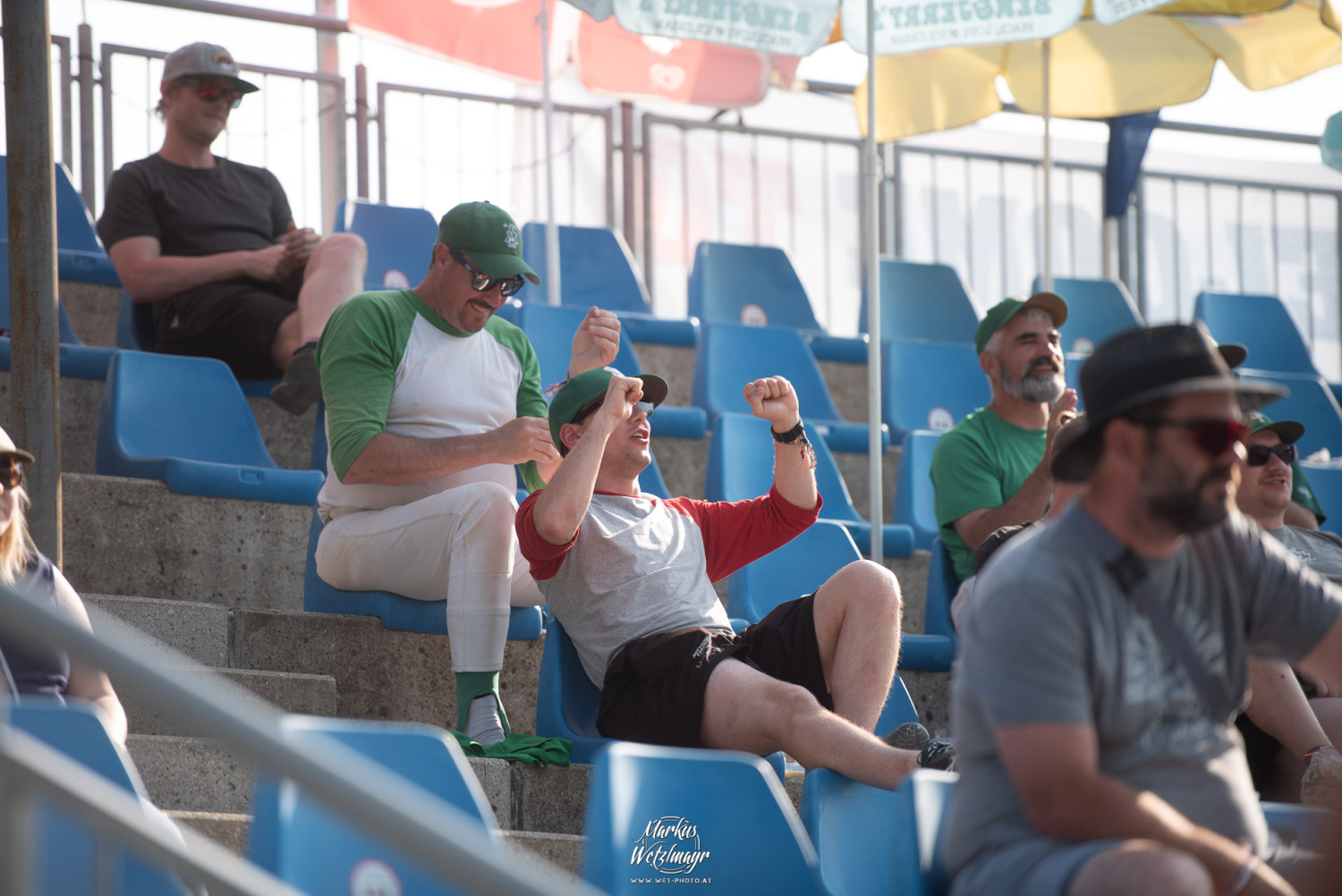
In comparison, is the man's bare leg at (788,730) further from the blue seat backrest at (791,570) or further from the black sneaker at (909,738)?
the blue seat backrest at (791,570)

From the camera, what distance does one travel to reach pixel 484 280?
154 inches

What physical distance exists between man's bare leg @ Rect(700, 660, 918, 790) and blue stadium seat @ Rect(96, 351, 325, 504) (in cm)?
153

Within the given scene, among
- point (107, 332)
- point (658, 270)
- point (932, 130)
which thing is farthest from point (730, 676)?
point (658, 270)

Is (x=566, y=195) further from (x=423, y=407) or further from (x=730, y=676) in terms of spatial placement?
(x=730, y=676)

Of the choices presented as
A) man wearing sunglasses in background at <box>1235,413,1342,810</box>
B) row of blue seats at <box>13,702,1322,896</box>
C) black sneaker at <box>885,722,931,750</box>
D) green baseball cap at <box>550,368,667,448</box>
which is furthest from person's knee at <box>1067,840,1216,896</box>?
green baseball cap at <box>550,368,667,448</box>

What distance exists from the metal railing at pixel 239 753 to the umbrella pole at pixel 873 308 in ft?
9.88

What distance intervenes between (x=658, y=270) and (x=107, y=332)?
316 centimetres

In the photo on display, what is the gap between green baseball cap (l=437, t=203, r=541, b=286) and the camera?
12.8ft

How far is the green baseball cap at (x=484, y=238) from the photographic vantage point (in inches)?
153

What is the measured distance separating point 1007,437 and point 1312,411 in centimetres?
271

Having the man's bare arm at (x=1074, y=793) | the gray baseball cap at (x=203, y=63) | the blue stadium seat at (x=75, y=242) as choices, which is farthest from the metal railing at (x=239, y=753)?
the blue stadium seat at (x=75, y=242)

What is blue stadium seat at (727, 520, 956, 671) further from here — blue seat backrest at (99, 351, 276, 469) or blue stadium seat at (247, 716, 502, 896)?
blue stadium seat at (247, 716, 502, 896)

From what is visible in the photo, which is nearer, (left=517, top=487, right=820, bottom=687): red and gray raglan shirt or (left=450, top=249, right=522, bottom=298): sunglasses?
(left=517, top=487, right=820, bottom=687): red and gray raglan shirt

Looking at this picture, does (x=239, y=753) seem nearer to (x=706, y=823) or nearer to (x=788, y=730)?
(x=706, y=823)
